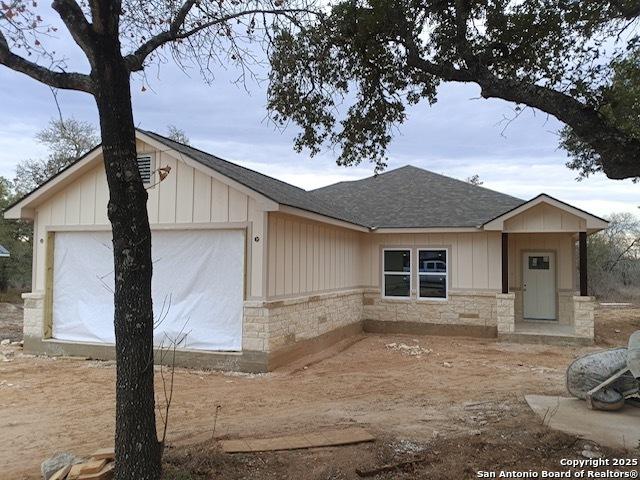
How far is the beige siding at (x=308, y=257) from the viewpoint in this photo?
415 inches

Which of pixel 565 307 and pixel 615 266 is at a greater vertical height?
pixel 615 266

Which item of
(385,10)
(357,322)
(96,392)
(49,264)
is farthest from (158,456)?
(357,322)

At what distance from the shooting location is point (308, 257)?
12141 millimetres

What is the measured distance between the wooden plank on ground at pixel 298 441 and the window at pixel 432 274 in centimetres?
1013

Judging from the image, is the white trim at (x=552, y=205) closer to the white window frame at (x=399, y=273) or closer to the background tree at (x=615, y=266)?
the white window frame at (x=399, y=273)

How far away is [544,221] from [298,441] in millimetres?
10994

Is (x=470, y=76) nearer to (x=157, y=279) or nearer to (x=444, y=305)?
(x=157, y=279)

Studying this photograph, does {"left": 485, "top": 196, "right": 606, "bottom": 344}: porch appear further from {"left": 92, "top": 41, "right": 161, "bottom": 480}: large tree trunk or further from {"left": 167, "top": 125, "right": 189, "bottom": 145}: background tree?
{"left": 167, "top": 125, "right": 189, "bottom": 145}: background tree

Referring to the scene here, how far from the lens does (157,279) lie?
36.2 feet

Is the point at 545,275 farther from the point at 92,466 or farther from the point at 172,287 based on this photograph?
the point at 92,466

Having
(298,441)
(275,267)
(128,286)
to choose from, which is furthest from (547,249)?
(128,286)

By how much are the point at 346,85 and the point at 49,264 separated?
8422mm

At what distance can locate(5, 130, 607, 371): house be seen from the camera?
1030cm

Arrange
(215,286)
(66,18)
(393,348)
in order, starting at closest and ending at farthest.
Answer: (66,18)
(215,286)
(393,348)
